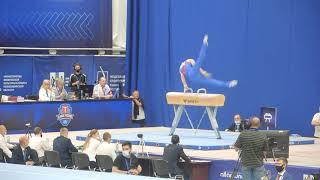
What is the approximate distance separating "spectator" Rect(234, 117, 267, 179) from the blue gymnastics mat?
167 inches

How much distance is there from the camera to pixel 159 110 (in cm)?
Result: 2795

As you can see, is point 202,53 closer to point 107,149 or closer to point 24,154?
point 107,149

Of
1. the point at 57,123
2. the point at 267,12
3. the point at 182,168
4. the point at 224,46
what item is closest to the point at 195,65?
the point at 224,46

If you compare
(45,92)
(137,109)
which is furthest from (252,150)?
(137,109)

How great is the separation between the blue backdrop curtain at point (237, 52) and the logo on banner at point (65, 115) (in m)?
4.17

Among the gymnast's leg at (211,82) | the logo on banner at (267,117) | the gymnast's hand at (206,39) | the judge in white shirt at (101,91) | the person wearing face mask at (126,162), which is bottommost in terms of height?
the person wearing face mask at (126,162)

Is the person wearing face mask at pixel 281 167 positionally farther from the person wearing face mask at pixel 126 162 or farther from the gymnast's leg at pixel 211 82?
the gymnast's leg at pixel 211 82

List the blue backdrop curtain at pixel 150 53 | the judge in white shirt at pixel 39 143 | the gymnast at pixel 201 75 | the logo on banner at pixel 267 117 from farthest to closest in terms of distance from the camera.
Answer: the blue backdrop curtain at pixel 150 53
the gymnast at pixel 201 75
the logo on banner at pixel 267 117
the judge in white shirt at pixel 39 143

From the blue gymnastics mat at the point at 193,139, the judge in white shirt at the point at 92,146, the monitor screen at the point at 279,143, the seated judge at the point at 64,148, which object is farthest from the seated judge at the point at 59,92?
the monitor screen at the point at 279,143

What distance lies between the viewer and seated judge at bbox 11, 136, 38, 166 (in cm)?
1806

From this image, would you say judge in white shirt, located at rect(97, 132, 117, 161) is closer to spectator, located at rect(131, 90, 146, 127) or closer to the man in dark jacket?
the man in dark jacket

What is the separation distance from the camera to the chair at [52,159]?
1789cm

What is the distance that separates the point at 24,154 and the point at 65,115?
633 cm

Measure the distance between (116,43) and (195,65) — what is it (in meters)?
4.32
